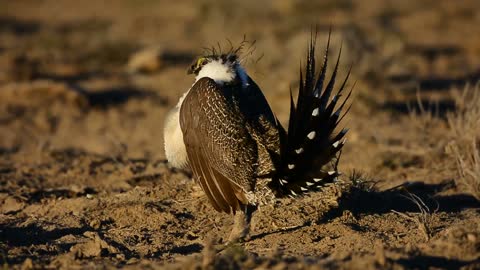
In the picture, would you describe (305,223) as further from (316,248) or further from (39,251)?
(39,251)

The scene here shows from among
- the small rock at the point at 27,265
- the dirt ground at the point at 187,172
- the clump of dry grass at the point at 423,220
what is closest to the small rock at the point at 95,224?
the dirt ground at the point at 187,172

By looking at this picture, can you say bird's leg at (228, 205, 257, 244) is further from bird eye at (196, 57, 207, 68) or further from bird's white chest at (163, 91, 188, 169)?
bird eye at (196, 57, 207, 68)

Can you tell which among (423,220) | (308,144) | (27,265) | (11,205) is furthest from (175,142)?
(423,220)

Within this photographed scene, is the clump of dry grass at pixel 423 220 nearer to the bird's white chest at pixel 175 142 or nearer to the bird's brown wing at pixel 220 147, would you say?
the bird's brown wing at pixel 220 147

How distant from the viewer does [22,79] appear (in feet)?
36.7

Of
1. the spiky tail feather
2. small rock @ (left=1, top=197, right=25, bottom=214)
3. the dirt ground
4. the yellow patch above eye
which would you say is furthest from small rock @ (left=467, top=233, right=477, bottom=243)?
small rock @ (left=1, top=197, right=25, bottom=214)

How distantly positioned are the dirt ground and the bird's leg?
119mm

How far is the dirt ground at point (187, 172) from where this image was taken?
5012 mm

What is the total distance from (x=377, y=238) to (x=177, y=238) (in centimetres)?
147

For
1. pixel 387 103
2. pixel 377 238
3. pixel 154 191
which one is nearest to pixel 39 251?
pixel 154 191

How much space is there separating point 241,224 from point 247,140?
0.61 m

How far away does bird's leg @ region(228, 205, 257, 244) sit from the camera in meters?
5.05

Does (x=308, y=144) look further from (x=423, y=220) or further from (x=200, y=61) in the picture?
(x=200, y=61)

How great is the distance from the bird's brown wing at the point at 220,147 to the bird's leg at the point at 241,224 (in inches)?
2.6
